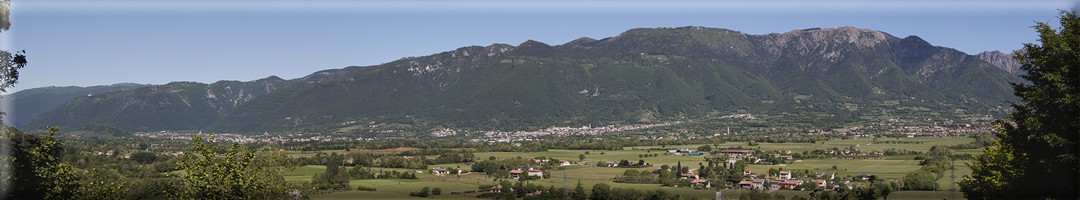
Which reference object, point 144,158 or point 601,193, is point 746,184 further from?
point 144,158

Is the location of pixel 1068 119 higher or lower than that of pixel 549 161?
higher

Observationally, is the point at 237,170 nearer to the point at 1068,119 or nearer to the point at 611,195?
the point at 1068,119

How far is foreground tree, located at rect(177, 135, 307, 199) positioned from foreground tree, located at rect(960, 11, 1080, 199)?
2021 centimetres

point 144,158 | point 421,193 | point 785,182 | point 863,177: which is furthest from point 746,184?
point 144,158

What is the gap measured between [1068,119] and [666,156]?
75265mm

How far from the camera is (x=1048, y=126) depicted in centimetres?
1944

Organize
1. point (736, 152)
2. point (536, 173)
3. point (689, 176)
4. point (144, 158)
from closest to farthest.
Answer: point (689, 176)
point (536, 173)
point (144, 158)
point (736, 152)

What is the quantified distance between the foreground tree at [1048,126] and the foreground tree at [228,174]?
2021 centimetres

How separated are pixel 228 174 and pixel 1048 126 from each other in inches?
854

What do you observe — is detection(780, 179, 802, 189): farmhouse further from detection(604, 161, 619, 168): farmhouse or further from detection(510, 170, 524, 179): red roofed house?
detection(604, 161, 619, 168): farmhouse

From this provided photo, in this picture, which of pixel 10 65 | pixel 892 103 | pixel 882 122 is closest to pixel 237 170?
pixel 10 65

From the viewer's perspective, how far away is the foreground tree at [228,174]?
19250 millimetres

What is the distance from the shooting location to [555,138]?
6024 inches

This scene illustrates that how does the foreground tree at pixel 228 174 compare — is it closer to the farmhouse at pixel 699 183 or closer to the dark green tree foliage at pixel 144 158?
the farmhouse at pixel 699 183
